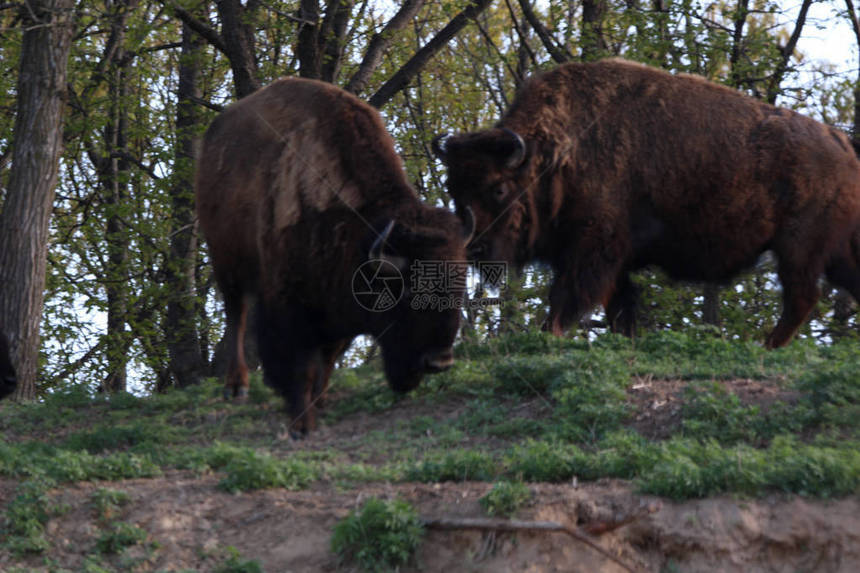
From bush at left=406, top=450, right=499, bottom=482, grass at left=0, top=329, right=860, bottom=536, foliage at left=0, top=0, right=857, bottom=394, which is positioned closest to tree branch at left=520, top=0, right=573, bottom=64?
foliage at left=0, top=0, right=857, bottom=394

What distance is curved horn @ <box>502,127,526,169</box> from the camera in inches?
346

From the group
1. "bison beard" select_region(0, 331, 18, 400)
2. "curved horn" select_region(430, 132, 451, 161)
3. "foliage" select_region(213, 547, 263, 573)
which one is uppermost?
"curved horn" select_region(430, 132, 451, 161)

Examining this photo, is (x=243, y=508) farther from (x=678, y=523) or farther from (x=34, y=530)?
(x=678, y=523)

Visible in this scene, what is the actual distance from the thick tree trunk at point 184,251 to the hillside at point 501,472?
6314 mm

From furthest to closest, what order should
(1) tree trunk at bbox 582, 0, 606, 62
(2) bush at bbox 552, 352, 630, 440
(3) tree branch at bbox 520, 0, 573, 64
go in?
(3) tree branch at bbox 520, 0, 573, 64 → (1) tree trunk at bbox 582, 0, 606, 62 → (2) bush at bbox 552, 352, 630, 440

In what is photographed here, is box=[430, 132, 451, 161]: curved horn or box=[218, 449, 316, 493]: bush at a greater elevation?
box=[430, 132, 451, 161]: curved horn

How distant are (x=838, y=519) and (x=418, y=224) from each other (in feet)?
10.6

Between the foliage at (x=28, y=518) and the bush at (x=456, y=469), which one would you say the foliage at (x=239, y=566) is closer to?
the foliage at (x=28, y=518)

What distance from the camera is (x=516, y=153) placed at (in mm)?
8836

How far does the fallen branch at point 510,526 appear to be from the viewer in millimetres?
4832

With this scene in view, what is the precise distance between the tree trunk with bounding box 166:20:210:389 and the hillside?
6297 millimetres

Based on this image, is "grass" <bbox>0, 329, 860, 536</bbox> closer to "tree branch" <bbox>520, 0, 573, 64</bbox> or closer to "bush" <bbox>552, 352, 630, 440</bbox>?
"bush" <bbox>552, 352, 630, 440</bbox>

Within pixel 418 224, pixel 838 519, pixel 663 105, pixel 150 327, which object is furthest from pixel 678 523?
pixel 150 327

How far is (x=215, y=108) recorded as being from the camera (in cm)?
1281
